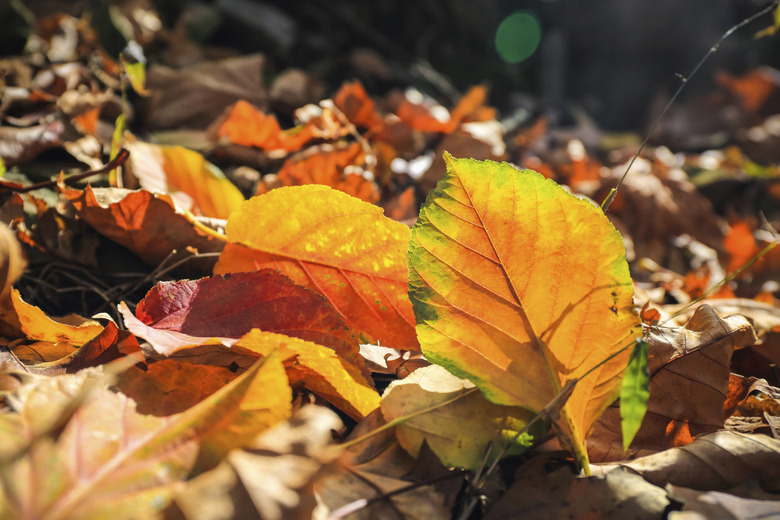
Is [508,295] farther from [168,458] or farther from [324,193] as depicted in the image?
[168,458]

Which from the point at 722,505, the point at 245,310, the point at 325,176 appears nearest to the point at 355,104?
the point at 325,176

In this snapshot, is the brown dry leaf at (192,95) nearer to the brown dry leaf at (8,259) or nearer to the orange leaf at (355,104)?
the orange leaf at (355,104)

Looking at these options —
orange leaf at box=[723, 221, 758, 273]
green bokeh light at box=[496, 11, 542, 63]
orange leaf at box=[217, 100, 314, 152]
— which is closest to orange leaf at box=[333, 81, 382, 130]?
orange leaf at box=[217, 100, 314, 152]

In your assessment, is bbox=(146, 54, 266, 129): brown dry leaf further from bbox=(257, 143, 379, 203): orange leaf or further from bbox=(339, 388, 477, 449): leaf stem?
bbox=(339, 388, 477, 449): leaf stem

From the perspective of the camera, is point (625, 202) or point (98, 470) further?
point (625, 202)

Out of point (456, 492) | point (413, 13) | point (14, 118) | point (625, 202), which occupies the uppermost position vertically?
point (413, 13)

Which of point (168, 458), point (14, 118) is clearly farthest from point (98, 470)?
point (14, 118)
